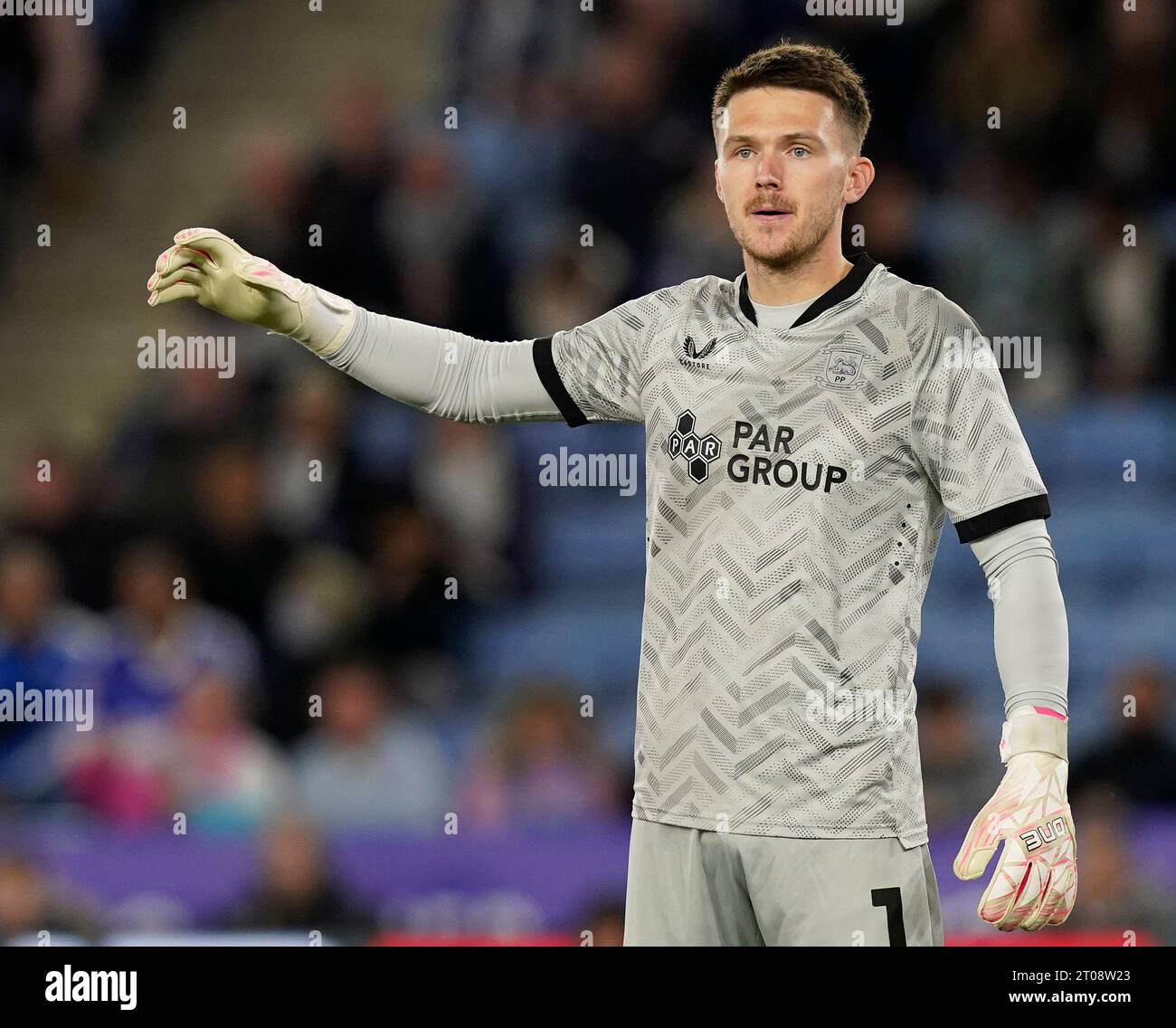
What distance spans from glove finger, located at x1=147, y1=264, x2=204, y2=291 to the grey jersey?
2.72 feet

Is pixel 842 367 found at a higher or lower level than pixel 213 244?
lower

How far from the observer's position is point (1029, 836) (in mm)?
2721

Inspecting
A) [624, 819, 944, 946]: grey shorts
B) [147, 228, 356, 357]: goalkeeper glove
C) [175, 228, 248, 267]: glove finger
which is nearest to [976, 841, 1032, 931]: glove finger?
[624, 819, 944, 946]: grey shorts

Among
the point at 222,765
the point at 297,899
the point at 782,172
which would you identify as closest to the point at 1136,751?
the point at 297,899

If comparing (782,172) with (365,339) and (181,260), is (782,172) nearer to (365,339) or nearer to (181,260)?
(365,339)

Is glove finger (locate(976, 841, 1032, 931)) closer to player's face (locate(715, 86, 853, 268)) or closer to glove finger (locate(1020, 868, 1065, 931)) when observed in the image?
glove finger (locate(1020, 868, 1065, 931))

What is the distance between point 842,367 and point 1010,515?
361mm

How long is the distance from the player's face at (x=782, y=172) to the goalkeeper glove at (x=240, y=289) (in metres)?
0.71

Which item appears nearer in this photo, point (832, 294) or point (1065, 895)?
point (1065, 895)

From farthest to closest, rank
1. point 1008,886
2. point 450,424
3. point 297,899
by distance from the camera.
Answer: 1. point 450,424
2. point 297,899
3. point 1008,886

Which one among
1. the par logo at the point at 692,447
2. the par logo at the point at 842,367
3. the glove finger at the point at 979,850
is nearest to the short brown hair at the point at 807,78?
the par logo at the point at 842,367

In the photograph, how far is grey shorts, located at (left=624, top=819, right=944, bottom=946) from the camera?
2.84 m
